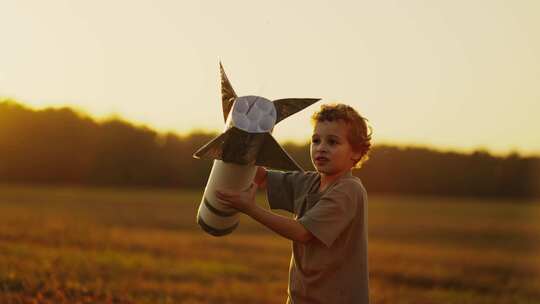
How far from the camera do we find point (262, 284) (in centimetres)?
1291

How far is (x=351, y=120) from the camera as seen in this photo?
15.8ft

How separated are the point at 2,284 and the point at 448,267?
13.0 m

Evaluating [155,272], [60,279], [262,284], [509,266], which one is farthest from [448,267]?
[60,279]

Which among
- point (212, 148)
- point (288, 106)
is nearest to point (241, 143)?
point (212, 148)

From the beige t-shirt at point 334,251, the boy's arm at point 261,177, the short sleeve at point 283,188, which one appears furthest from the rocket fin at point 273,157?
the boy's arm at point 261,177

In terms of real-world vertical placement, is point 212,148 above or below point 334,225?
above

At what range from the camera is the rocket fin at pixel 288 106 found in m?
5.03

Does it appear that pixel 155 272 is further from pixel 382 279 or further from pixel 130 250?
pixel 382 279

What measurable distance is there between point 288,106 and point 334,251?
3.30ft

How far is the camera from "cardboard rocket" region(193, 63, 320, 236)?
4641mm

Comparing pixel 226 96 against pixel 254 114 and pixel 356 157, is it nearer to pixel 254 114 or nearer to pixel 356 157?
pixel 254 114

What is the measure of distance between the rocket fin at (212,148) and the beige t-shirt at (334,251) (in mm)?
661

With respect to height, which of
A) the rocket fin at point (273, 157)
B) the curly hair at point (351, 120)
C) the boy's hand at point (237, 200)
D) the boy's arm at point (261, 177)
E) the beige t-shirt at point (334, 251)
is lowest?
the beige t-shirt at point (334, 251)

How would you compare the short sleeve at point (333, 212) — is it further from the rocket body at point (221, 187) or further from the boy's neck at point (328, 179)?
the rocket body at point (221, 187)
